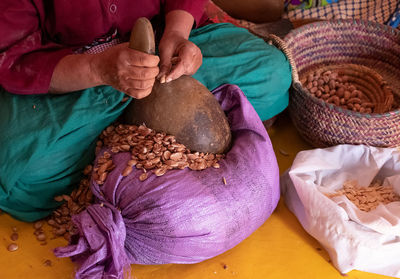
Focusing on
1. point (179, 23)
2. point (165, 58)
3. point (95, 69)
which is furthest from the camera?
point (179, 23)

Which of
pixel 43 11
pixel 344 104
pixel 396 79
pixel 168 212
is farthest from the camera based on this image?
pixel 396 79

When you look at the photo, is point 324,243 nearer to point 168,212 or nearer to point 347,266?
point 347,266

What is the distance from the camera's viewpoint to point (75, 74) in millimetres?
1082

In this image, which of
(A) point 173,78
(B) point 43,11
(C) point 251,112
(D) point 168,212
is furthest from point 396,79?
(B) point 43,11

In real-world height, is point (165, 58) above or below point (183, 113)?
above

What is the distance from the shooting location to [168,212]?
1.03 m

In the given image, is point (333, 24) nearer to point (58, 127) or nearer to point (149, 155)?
point (149, 155)

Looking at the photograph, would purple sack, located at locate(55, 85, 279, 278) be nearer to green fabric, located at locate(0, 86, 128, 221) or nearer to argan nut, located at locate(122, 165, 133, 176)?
argan nut, located at locate(122, 165, 133, 176)

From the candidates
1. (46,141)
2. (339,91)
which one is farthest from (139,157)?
(339,91)

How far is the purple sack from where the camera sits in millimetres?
1016

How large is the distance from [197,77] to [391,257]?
868mm

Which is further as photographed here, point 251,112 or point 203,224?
point 251,112

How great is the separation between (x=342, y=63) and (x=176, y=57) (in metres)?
1.14

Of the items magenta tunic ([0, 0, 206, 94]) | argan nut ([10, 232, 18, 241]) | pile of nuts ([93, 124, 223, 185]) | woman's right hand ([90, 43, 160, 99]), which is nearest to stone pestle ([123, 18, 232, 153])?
pile of nuts ([93, 124, 223, 185])
